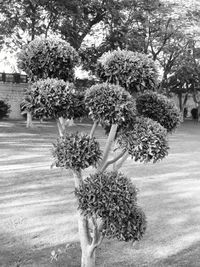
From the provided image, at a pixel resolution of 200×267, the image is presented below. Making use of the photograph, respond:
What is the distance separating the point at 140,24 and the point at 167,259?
911 inches

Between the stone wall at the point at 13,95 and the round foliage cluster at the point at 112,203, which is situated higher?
the round foliage cluster at the point at 112,203

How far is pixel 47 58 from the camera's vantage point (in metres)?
4.16

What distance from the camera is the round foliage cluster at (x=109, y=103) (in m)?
3.79

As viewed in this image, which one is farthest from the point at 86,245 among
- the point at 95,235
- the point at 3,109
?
the point at 3,109

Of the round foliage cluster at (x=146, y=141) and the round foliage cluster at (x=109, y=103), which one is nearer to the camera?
the round foliage cluster at (x=109, y=103)

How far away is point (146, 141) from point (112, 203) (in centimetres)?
73

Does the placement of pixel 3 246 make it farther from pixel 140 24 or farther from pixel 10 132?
pixel 140 24

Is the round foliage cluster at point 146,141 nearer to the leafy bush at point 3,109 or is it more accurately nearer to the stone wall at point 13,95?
the leafy bush at point 3,109

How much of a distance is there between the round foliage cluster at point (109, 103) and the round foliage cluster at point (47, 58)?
599 millimetres

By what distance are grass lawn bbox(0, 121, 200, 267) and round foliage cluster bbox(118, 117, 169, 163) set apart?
223 centimetres

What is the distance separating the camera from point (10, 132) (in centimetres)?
2094

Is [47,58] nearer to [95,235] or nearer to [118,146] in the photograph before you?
[118,146]

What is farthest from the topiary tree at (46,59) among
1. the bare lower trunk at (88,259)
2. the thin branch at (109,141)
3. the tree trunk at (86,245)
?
the bare lower trunk at (88,259)

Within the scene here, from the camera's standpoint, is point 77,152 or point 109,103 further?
point 77,152
